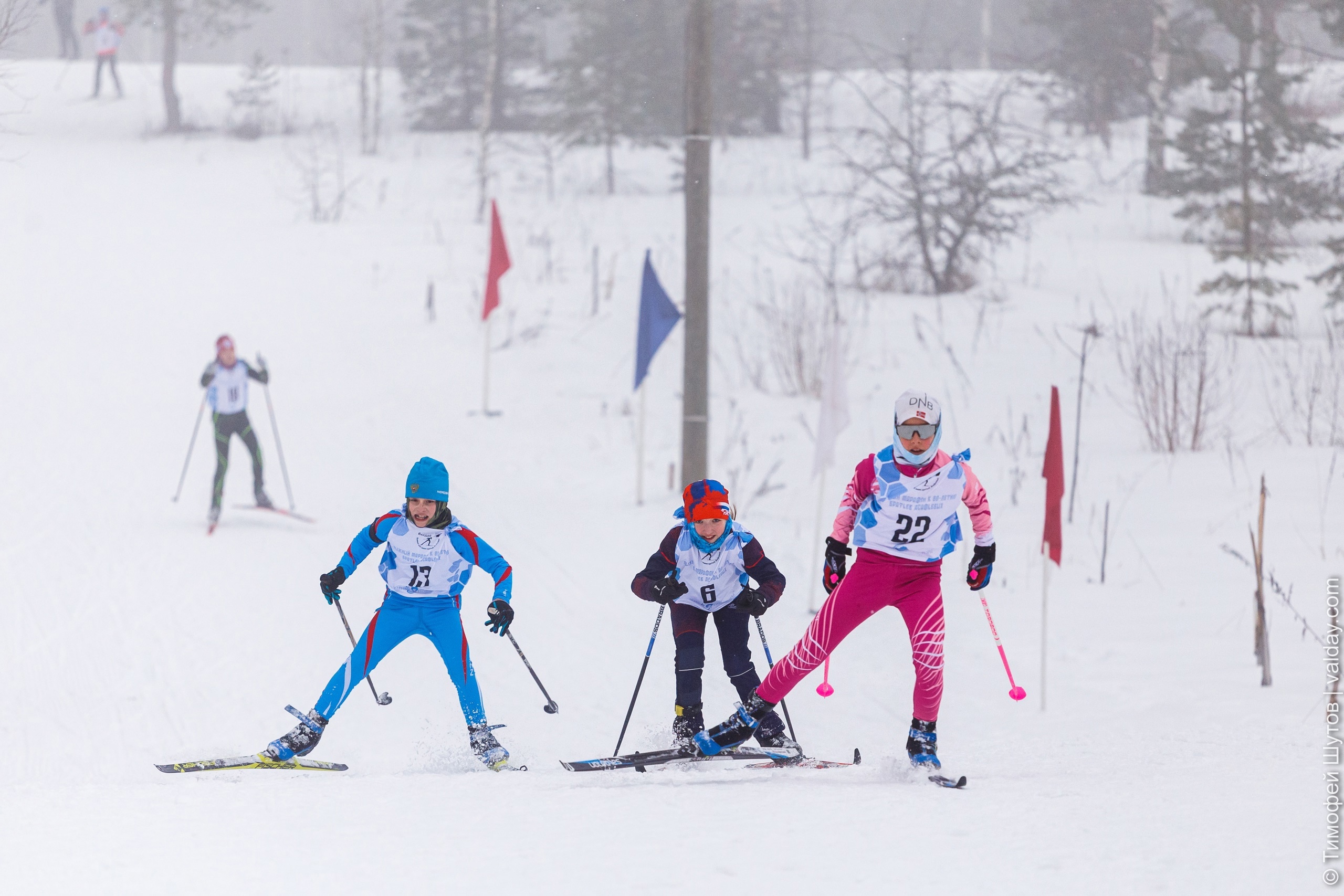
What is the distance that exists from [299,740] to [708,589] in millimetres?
2026

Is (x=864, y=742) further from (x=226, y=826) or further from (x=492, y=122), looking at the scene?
(x=492, y=122)

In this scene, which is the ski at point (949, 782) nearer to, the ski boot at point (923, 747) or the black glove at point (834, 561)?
the ski boot at point (923, 747)

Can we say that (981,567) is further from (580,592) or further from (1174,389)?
(1174,389)

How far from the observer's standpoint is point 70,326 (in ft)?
66.3

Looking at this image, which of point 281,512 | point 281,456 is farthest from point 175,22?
point 281,512

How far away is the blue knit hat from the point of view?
5.77 metres

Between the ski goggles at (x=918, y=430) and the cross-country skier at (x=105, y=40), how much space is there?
33.0m

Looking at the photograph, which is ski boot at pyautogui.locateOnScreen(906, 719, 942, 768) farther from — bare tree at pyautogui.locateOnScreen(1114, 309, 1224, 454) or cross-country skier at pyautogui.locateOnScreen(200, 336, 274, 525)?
cross-country skier at pyautogui.locateOnScreen(200, 336, 274, 525)

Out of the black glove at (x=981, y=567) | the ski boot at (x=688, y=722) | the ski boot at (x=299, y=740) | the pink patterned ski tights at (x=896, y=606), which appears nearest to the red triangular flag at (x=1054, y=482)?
the black glove at (x=981, y=567)

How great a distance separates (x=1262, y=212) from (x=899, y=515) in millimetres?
13444

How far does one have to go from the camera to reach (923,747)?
5.52 m

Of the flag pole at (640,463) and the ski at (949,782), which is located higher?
the flag pole at (640,463)

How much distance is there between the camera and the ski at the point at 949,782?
17.4ft

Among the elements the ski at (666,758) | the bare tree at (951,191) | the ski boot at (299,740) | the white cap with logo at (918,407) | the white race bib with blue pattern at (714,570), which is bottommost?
the ski at (666,758)
